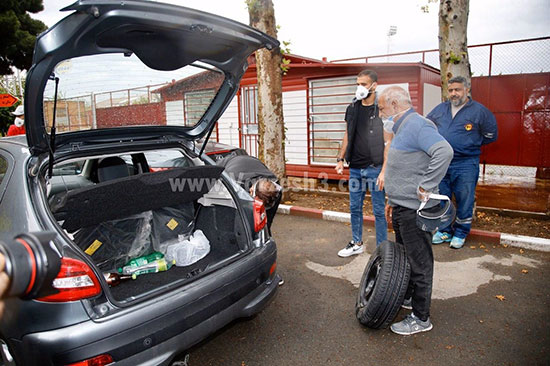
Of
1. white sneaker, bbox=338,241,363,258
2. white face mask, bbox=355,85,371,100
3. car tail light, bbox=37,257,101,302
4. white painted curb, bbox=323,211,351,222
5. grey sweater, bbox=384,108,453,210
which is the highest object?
white face mask, bbox=355,85,371,100

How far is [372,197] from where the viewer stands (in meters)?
4.17

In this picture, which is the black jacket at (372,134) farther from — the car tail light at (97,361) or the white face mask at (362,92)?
the car tail light at (97,361)

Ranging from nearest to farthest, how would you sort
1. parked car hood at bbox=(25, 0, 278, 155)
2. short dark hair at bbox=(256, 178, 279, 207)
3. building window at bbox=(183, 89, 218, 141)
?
parked car hood at bbox=(25, 0, 278, 155)
building window at bbox=(183, 89, 218, 141)
short dark hair at bbox=(256, 178, 279, 207)

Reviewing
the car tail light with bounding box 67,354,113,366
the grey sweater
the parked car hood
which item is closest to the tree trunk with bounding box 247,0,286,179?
the parked car hood

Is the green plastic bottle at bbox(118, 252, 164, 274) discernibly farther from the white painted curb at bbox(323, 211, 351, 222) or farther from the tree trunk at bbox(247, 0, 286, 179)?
Result: the tree trunk at bbox(247, 0, 286, 179)

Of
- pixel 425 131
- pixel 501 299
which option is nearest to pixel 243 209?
pixel 425 131

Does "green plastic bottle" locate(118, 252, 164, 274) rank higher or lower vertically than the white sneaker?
higher

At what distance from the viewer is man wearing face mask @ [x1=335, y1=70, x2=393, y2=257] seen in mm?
4066

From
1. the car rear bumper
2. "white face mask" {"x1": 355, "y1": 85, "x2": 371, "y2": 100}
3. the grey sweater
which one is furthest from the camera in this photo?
"white face mask" {"x1": 355, "y1": 85, "x2": 371, "y2": 100}

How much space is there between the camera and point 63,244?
6.38 feet

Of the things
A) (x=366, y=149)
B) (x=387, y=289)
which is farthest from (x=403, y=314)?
(x=366, y=149)

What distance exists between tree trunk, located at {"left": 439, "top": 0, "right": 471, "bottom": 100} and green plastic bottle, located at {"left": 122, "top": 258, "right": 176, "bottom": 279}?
4.41 metres

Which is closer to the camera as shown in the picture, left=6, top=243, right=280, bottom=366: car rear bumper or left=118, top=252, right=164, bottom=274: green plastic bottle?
left=6, top=243, right=280, bottom=366: car rear bumper

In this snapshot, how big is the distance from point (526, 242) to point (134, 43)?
4.72 m
